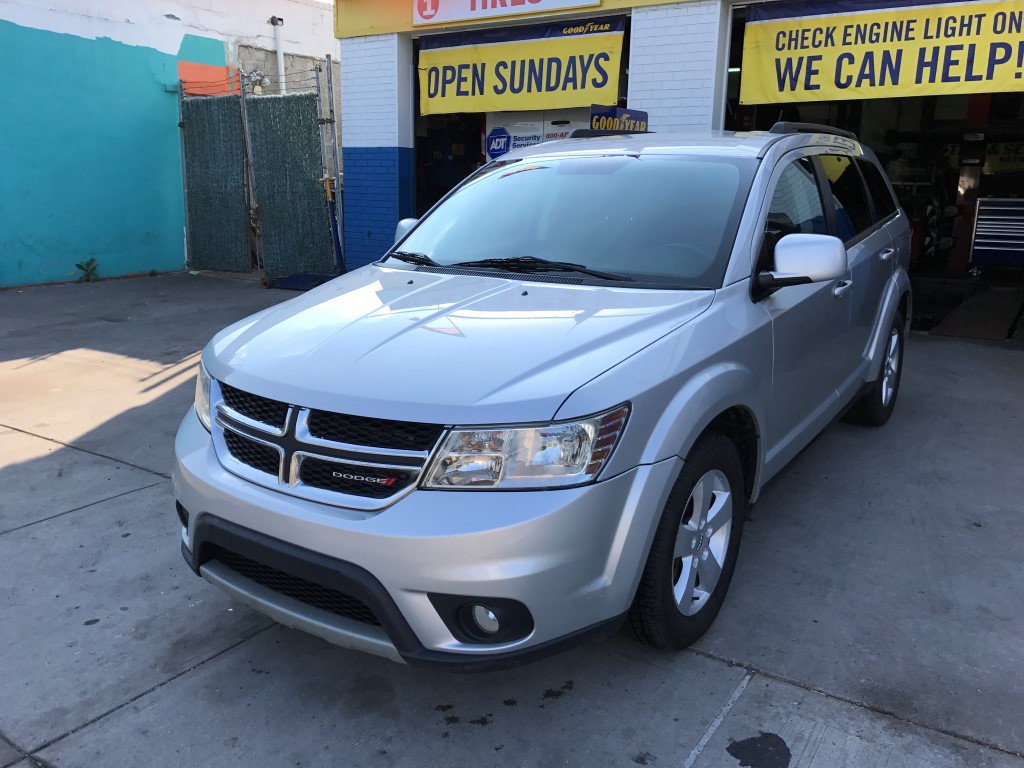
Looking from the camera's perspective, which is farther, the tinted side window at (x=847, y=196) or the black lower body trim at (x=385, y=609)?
the tinted side window at (x=847, y=196)

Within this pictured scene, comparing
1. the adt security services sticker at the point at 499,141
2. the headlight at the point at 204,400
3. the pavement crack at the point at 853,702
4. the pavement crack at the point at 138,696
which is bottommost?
the pavement crack at the point at 138,696

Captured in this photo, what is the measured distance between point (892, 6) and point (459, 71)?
4.88 m

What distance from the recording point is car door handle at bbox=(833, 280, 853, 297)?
13.2 feet

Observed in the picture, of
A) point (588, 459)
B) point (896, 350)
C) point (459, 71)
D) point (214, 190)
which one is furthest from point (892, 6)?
point (214, 190)

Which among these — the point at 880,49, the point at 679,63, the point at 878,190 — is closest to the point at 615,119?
the point at 679,63

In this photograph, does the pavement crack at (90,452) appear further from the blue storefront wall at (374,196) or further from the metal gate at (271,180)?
the metal gate at (271,180)

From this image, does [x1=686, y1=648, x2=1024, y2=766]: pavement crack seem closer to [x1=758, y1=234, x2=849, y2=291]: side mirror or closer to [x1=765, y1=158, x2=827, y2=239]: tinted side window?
[x1=758, y1=234, x2=849, y2=291]: side mirror

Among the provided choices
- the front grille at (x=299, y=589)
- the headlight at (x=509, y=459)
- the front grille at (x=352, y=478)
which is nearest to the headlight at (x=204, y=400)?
the front grille at (x=299, y=589)

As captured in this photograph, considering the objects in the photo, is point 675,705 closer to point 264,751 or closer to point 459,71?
point 264,751

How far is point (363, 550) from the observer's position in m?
2.29

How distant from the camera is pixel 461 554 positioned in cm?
223

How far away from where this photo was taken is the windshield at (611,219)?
3303 mm

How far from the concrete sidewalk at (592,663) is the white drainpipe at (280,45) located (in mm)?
10843

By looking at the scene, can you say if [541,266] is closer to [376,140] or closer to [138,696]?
[138,696]
